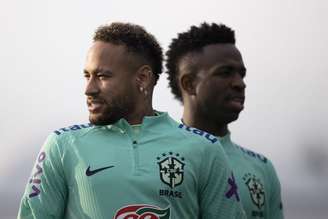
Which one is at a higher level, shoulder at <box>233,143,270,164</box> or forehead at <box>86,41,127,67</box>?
forehead at <box>86,41,127,67</box>

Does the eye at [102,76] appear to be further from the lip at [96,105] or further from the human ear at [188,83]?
the human ear at [188,83]

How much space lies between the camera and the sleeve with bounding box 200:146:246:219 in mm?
7340

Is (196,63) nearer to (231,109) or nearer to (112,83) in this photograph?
(231,109)

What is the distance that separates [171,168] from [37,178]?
2.90ft

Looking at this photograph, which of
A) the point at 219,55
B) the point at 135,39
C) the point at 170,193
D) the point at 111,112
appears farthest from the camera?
the point at 219,55

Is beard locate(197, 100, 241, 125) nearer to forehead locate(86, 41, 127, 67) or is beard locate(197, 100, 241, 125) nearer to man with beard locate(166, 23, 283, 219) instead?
A: man with beard locate(166, 23, 283, 219)

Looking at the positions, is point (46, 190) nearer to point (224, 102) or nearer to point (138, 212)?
point (138, 212)

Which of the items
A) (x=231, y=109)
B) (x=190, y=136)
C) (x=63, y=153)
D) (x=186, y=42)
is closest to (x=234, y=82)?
(x=231, y=109)

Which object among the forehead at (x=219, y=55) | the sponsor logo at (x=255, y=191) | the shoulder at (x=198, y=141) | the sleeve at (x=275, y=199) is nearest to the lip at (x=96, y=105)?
the shoulder at (x=198, y=141)

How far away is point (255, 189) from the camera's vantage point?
8.71 meters

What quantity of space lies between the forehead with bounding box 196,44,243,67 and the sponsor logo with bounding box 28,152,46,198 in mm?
2241

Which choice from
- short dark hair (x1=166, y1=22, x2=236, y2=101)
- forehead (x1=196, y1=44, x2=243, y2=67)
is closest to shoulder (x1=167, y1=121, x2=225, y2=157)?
forehead (x1=196, y1=44, x2=243, y2=67)

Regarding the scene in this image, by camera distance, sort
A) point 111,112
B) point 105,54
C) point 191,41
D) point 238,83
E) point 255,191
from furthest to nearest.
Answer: point 191,41
point 238,83
point 255,191
point 105,54
point 111,112

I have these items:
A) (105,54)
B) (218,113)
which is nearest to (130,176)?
(105,54)
